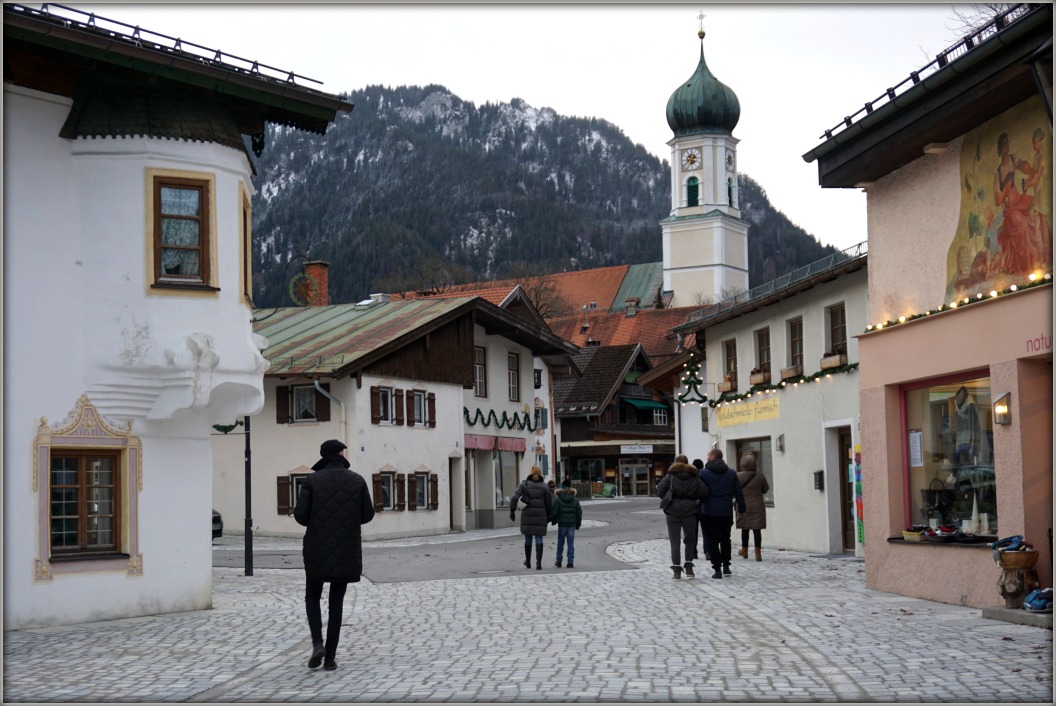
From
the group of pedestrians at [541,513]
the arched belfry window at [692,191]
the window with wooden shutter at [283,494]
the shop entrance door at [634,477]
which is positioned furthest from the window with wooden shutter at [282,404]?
the arched belfry window at [692,191]

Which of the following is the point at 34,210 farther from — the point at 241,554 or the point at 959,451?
the point at 241,554

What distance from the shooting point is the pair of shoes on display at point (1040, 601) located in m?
12.3

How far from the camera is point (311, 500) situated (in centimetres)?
1104

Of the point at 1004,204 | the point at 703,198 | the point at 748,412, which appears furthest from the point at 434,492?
the point at 703,198

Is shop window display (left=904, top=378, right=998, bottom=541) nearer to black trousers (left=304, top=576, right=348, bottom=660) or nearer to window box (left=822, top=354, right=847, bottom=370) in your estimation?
black trousers (left=304, top=576, right=348, bottom=660)

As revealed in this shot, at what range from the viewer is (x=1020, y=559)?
12789 mm

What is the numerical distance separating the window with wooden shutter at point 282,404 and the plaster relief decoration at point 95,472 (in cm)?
2026

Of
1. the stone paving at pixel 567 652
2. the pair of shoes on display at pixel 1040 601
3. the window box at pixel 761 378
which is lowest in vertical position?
the stone paving at pixel 567 652

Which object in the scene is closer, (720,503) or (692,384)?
(720,503)

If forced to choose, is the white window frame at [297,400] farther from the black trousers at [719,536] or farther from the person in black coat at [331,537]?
the person in black coat at [331,537]

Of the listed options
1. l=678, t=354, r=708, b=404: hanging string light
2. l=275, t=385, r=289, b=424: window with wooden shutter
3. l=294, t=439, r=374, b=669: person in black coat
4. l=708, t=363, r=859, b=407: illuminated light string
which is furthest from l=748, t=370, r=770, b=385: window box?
l=294, t=439, r=374, b=669: person in black coat

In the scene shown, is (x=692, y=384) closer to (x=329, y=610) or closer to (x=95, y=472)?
(x=95, y=472)

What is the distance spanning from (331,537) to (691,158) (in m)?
99.5

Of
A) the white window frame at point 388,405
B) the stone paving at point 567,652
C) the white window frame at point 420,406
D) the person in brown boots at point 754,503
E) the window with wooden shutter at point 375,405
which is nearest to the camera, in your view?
the stone paving at point 567,652
